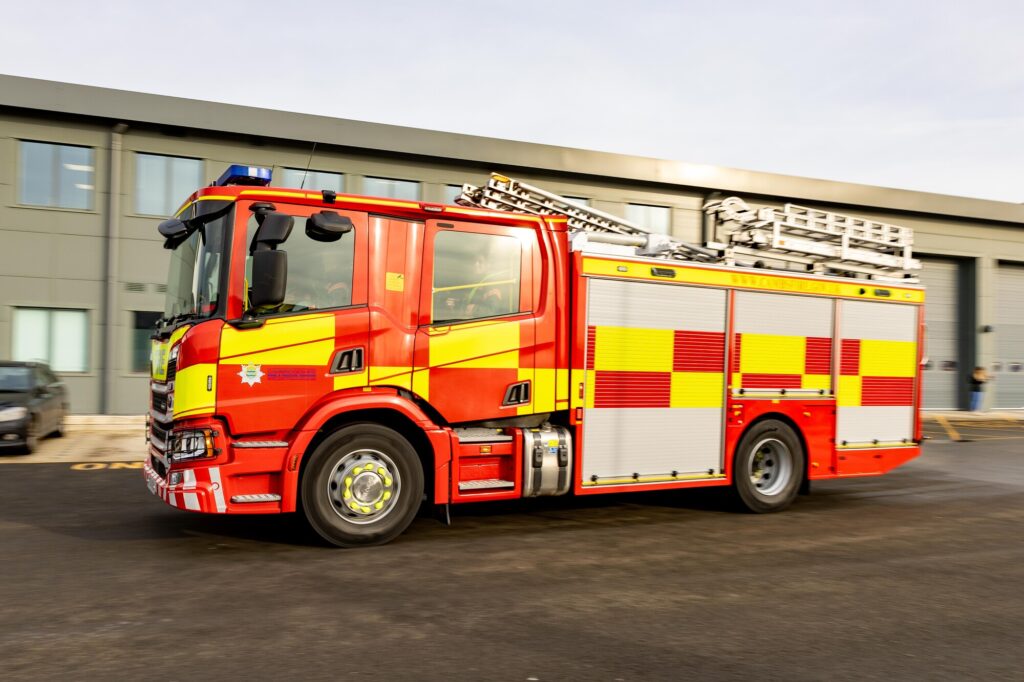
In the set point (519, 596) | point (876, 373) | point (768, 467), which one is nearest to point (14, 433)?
point (519, 596)

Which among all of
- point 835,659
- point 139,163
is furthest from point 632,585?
point 139,163

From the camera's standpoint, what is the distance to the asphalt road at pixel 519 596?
4102mm

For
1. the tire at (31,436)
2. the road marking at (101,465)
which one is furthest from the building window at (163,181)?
the road marking at (101,465)

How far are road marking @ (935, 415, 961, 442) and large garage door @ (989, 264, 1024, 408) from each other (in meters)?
5.93

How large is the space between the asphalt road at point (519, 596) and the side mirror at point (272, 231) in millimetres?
2306

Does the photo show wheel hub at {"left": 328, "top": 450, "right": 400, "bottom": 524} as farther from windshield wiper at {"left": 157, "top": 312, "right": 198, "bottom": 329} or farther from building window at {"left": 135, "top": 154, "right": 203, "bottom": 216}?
building window at {"left": 135, "top": 154, "right": 203, "bottom": 216}

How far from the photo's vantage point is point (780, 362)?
859 centimetres

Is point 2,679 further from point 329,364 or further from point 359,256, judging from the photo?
point 359,256

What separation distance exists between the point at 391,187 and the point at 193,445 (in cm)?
1600

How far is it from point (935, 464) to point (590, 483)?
8.75m

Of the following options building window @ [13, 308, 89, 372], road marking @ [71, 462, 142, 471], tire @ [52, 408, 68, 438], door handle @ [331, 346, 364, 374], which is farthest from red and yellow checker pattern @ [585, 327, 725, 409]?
building window @ [13, 308, 89, 372]

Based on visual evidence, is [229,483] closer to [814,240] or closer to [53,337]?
[814,240]

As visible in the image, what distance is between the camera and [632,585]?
5.61m

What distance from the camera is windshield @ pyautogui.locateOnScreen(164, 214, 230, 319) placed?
6145 millimetres
